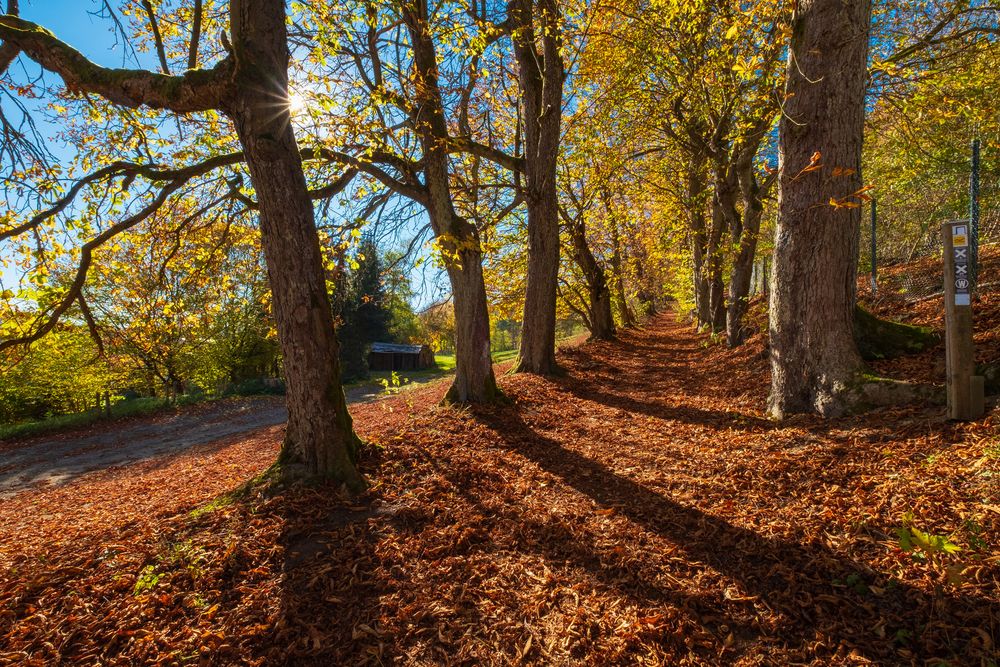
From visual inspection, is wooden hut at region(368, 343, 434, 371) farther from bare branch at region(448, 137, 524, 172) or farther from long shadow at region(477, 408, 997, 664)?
long shadow at region(477, 408, 997, 664)

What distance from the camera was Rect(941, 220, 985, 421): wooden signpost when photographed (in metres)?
3.45

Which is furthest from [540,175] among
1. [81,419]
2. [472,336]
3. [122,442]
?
[81,419]

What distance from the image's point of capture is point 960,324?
3502 millimetres

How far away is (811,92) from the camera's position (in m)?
4.56

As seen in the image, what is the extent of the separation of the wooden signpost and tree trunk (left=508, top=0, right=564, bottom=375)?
549cm

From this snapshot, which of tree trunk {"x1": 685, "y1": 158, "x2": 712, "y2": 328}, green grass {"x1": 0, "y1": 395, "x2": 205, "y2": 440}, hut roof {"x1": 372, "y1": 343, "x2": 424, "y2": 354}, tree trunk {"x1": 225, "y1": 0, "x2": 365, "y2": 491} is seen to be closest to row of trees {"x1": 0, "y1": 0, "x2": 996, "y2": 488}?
tree trunk {"x1": 225, "y1": 0, "x2": 365, "y2": 491}

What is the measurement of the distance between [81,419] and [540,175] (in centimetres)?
1698

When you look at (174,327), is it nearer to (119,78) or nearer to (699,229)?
(119,78)

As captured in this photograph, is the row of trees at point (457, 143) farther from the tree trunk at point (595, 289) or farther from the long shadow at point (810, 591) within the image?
the tree trunk at point (595, 289)

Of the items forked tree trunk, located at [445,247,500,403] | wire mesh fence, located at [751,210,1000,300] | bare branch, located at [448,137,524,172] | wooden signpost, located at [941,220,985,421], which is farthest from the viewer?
wire mesh fence, located at [751,210,1000,300]

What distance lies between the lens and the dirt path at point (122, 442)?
9.46 m

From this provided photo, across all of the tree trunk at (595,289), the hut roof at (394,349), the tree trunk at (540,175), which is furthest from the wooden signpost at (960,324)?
the hut roof at (394,349)

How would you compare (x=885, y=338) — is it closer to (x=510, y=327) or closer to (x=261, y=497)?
(x=261, y=497)

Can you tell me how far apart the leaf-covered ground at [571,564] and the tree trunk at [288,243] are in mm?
477
